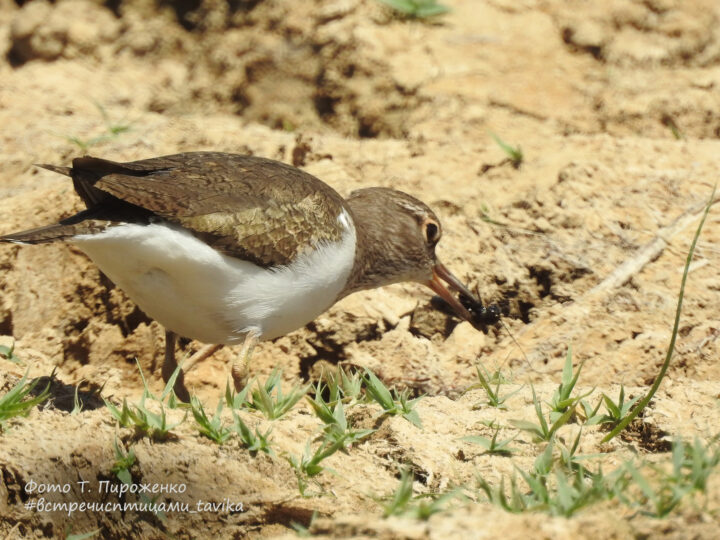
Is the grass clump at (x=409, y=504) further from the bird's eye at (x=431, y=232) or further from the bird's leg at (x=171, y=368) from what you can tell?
the bird's eye at (x=431, y=232)

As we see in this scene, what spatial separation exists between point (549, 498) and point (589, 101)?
5527 mm

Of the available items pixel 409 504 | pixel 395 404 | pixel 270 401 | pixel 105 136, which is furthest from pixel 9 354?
pixel 409 504

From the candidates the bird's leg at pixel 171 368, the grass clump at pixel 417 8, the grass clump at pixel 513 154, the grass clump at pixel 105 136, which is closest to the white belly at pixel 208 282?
the bird's leg at pixel 171 368

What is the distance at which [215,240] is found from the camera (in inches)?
193

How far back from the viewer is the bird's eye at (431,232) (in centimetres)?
628

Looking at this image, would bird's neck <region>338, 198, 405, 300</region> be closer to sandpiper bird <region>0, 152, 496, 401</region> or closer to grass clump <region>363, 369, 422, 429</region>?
sandpiper bird <region>0, 152, 496, 401</region>

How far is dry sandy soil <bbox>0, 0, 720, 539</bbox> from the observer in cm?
411

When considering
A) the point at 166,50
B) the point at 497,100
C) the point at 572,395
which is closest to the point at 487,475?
the point at 572,395

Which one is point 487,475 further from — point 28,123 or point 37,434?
point 28,123

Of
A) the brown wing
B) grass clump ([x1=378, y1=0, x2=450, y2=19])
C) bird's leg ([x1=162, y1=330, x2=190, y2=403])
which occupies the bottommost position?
bird's leg ([x1=162, y1=330, x2=190, y2=403])

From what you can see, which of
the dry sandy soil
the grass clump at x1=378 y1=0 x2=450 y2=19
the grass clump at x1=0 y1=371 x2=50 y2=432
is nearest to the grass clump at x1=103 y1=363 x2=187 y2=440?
the dry sandy soil

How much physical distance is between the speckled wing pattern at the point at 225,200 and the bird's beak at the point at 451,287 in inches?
41.4

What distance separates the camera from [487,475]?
14.2 feet

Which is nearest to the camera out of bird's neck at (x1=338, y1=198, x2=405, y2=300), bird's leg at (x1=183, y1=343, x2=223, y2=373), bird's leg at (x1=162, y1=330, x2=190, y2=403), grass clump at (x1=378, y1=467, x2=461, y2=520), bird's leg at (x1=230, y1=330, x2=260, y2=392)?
grass clump at (x1=378, y1=467, x2=461, y2=520)
